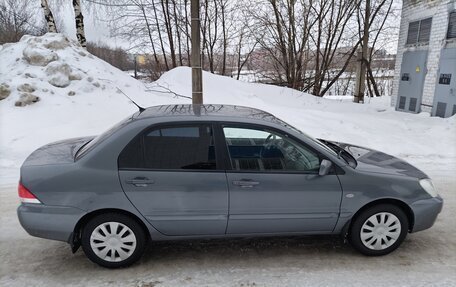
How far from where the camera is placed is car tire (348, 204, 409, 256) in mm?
3373

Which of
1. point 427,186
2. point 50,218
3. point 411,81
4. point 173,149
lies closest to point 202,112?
point 173,149

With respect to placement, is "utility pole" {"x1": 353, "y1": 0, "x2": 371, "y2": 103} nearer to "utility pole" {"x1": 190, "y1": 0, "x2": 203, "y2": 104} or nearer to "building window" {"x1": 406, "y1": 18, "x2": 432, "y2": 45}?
"building window" {"x1": 406, "y1": 18, "x2": 432, "y2": 45}

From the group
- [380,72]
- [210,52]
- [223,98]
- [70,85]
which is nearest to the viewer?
[70,85]

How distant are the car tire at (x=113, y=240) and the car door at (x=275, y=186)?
0.85 meters

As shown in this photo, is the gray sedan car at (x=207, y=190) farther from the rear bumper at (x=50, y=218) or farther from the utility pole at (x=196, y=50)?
the utility pole at (x=196, y=50)

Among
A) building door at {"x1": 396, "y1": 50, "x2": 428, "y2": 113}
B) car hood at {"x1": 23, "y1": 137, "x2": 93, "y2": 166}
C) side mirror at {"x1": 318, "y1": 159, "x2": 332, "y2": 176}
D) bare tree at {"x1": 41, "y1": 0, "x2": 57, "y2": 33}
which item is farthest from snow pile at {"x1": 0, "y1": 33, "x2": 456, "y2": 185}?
side mirror at {"x1": 318, "y1": 159, "x2": 332, "y2": 176}

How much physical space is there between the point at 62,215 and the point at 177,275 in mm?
1130

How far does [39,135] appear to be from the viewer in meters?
7.21

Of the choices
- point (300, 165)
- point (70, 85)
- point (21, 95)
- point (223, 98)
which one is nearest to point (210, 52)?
point (223, 98)

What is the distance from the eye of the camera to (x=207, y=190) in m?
3.13

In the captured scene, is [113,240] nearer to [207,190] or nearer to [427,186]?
[207,190]

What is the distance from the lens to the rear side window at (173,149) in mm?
3137

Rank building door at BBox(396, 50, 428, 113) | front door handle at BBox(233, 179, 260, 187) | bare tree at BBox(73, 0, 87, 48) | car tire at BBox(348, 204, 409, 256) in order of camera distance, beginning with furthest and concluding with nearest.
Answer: bare tree at BBox(73, 0, 87, 48) → building door at BBox(396, 50, 428, 113) → car tire at BBox(348, 204, 409, 256) → front door handle at BBox(233, 179, 260, 187)

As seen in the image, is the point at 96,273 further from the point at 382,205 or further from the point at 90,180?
the point at 382,205
